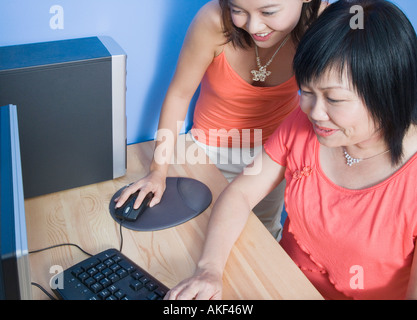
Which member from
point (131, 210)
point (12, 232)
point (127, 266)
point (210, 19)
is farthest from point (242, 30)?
point (12, 232)

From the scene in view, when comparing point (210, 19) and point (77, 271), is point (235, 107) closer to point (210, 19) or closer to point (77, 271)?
point (210, 19)

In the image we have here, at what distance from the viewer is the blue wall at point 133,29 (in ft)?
3.31

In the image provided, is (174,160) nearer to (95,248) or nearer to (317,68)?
(95,248)

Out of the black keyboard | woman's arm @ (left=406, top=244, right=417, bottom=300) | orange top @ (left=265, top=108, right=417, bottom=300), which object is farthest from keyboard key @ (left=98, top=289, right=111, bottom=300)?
woman's arm @ (left=406, top=244, right=417, bottom=300)

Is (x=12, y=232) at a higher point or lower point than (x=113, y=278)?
higher

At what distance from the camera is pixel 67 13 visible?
3.40 feet

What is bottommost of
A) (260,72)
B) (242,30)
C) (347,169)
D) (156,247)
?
(156,247)

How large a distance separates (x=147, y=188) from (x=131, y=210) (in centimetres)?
8

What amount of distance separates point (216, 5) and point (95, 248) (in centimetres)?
63

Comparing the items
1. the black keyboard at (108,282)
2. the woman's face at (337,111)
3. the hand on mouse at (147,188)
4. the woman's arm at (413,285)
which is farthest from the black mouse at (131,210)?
the woman's arm at (413,285)

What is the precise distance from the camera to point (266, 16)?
37.8 inches

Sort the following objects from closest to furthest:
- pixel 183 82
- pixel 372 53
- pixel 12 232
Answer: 1. pixel 12 232
2. pixel 372 53
3. pixel 183 82

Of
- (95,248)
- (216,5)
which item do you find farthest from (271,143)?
(95,248)

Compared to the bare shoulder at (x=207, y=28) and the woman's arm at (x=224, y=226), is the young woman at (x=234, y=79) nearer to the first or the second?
the bare shoulder at (x=207, y=28)
